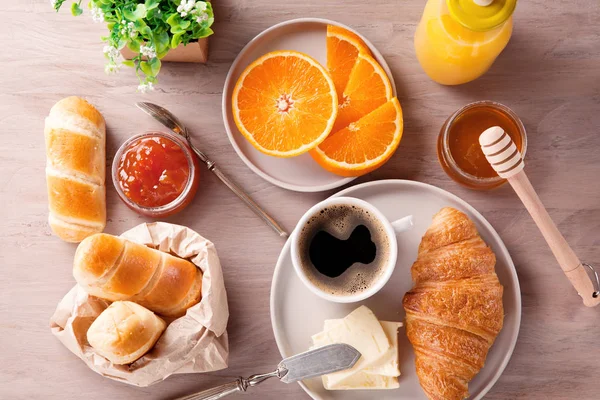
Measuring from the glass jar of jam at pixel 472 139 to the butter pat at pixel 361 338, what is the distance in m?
0.47

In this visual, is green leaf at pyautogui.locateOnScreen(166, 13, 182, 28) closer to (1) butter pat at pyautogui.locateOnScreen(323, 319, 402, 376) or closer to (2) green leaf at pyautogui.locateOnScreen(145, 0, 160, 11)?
(2) green leaf at pyautogui.locateOnScreen(145, 0, 160, 11)

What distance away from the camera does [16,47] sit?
1704mm

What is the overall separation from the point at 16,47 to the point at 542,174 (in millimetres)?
1637

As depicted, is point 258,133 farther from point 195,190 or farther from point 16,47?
point 16,47

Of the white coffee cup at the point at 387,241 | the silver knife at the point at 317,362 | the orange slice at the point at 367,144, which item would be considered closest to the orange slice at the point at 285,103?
the orange slice at the point at 367,144

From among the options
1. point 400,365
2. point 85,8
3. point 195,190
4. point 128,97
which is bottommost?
point 400,365

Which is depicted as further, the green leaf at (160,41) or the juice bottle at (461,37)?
the green leaf at (160,41)

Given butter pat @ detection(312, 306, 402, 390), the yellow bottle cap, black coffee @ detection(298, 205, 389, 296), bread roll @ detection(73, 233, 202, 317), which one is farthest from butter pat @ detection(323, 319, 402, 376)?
the yellow bottle cap

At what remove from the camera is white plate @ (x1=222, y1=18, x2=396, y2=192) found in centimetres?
161

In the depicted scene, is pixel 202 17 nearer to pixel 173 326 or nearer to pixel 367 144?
pixel 367 144

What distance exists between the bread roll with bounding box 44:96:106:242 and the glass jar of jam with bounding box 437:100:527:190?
1.01m

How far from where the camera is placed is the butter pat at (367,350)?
1.49 m

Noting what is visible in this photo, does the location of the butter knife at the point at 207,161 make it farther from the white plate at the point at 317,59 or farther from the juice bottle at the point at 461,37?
the juice bottle at the point at 461,37

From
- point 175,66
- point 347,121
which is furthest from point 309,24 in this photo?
point 175,66
